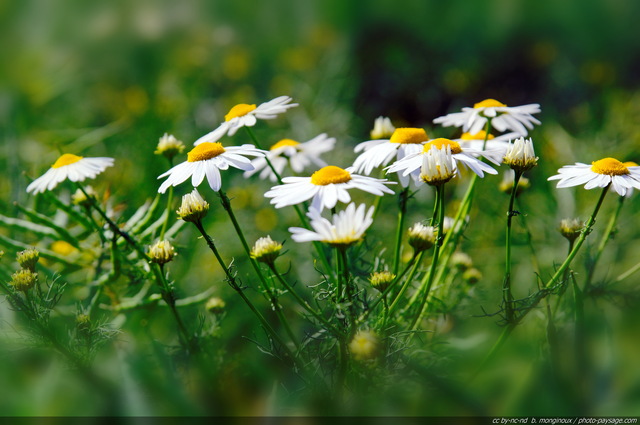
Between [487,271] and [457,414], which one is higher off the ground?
[457,414]

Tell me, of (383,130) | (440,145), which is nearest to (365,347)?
(440,145)

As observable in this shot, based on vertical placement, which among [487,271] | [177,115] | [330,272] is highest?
[330,272]

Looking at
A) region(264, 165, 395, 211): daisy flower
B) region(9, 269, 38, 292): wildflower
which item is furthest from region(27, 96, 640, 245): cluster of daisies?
region(9, 269, 38, 292): wildflower

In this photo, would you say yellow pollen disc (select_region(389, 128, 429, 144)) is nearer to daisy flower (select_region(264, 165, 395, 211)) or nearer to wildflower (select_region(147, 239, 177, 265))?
daisy flower (select_region(264, 165, 395, 211))

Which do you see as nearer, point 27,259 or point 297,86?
point 27,259

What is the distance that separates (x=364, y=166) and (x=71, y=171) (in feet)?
0.96

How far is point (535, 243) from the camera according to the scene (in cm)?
103

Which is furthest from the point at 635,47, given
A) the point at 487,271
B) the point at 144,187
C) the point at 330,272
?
the point at 330,272

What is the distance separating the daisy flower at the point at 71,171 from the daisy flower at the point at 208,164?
111 millimetres

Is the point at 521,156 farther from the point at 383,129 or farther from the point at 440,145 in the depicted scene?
the point at 383,129

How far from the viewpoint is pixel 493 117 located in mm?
598

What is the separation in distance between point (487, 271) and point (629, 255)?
0.83ft

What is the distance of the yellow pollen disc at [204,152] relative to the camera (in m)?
0.49

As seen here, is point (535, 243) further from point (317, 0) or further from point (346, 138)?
point (317, 0)
